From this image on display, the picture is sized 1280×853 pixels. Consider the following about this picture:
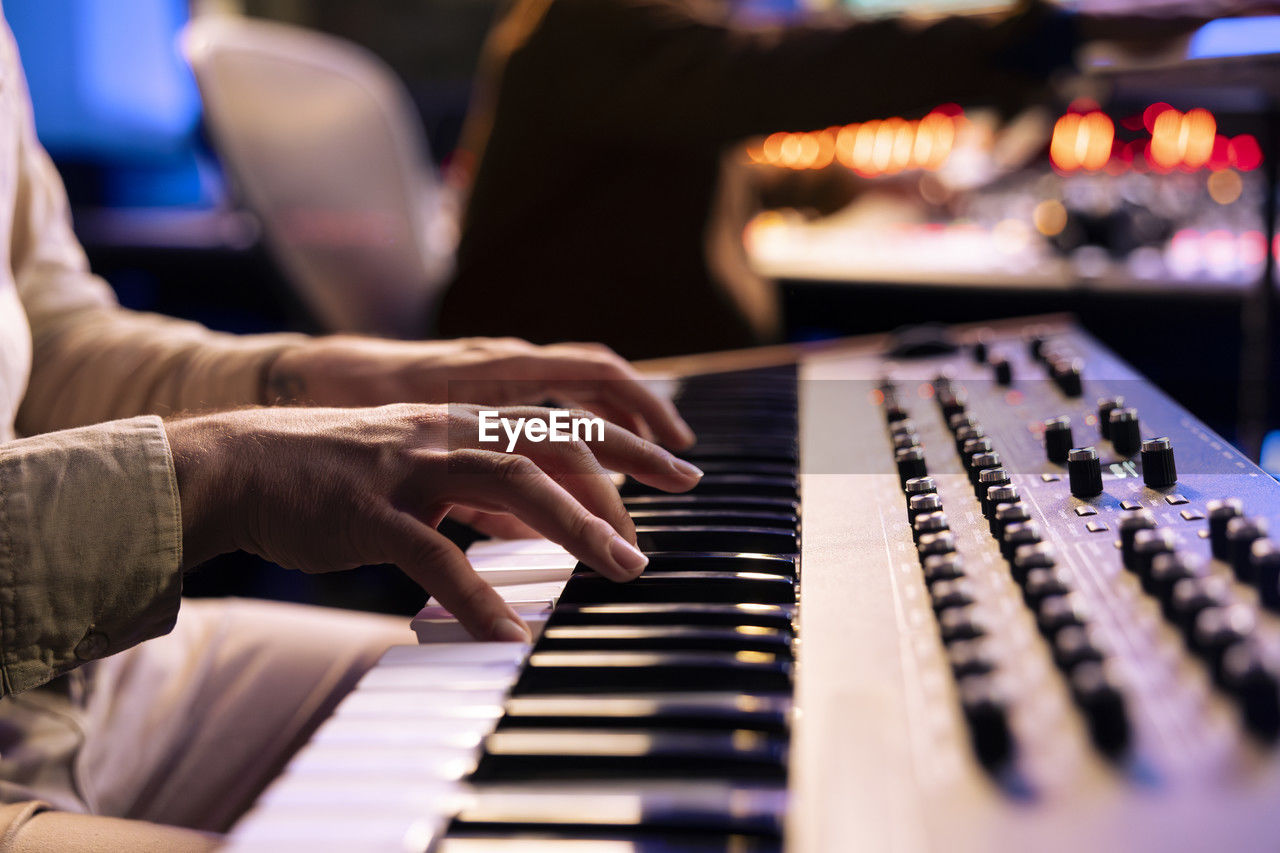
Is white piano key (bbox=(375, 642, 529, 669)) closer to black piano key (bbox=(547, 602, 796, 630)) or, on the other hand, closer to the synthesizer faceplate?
black piano key (bbox=(547, 602, 796, 630))

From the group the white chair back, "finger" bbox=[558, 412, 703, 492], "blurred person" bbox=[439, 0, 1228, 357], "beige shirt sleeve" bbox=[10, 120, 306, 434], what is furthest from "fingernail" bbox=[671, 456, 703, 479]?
the white chair back

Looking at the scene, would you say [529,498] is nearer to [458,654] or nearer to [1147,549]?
[458,654]

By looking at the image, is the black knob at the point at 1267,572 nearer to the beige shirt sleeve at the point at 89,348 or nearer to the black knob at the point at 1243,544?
the black knob at the point at 1243,544

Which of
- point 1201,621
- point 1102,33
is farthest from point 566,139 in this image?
point 1201,621

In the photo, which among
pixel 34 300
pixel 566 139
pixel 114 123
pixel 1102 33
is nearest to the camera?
pixel 34 300

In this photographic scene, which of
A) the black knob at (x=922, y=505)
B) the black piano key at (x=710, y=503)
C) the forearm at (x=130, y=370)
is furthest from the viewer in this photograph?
the forearm at (x=130, y=370)

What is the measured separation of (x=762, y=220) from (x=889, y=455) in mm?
2252

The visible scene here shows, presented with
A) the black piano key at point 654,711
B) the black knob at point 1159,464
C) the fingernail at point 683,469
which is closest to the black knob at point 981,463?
the black knob at point 1159,464

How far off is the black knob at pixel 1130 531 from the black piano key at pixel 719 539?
22 centimetres

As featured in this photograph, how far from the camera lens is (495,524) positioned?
2.67 ft

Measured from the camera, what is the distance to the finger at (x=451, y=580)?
1.95 ft

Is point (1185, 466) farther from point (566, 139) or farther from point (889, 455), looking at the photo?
point (566, 139)

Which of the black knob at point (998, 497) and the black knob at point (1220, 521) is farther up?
the black knob at point (1220, 521)

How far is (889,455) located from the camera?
854 millimetres
